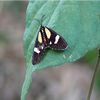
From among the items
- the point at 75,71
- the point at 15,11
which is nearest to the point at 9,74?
the point at 75,71

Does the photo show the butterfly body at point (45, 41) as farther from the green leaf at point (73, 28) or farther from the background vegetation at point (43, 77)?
the background vegetation at point (43, 77)

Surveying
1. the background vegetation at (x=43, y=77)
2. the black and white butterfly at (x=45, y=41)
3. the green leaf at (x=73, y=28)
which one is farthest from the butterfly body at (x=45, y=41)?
the background vegetation at (x=43, y=77)

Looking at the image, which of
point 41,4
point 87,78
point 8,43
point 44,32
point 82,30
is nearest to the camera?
point 82,30

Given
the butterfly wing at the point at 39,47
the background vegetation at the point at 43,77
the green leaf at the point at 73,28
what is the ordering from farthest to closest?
the background vegetation at the point at 43,77
the butterfly wing at the point at 39,47
the green leaf at the point at 73,28

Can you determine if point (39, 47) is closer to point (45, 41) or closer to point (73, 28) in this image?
point (45, 41)

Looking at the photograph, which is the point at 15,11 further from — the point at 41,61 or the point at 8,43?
the point at 41,61

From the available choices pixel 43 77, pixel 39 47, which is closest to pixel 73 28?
pixel 39 47

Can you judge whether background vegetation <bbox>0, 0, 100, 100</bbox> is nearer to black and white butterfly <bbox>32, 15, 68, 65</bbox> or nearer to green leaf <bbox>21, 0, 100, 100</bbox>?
black and white butterfly <bbox>32, 15, 68, 65</bbox>

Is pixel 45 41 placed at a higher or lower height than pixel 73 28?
lower

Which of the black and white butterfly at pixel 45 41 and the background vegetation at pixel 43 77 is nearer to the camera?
the black and white butterfly at pixel 45 41

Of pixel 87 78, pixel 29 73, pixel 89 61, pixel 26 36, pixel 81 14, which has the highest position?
pixel 81 14

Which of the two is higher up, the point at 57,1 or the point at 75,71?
the point at 57,1
